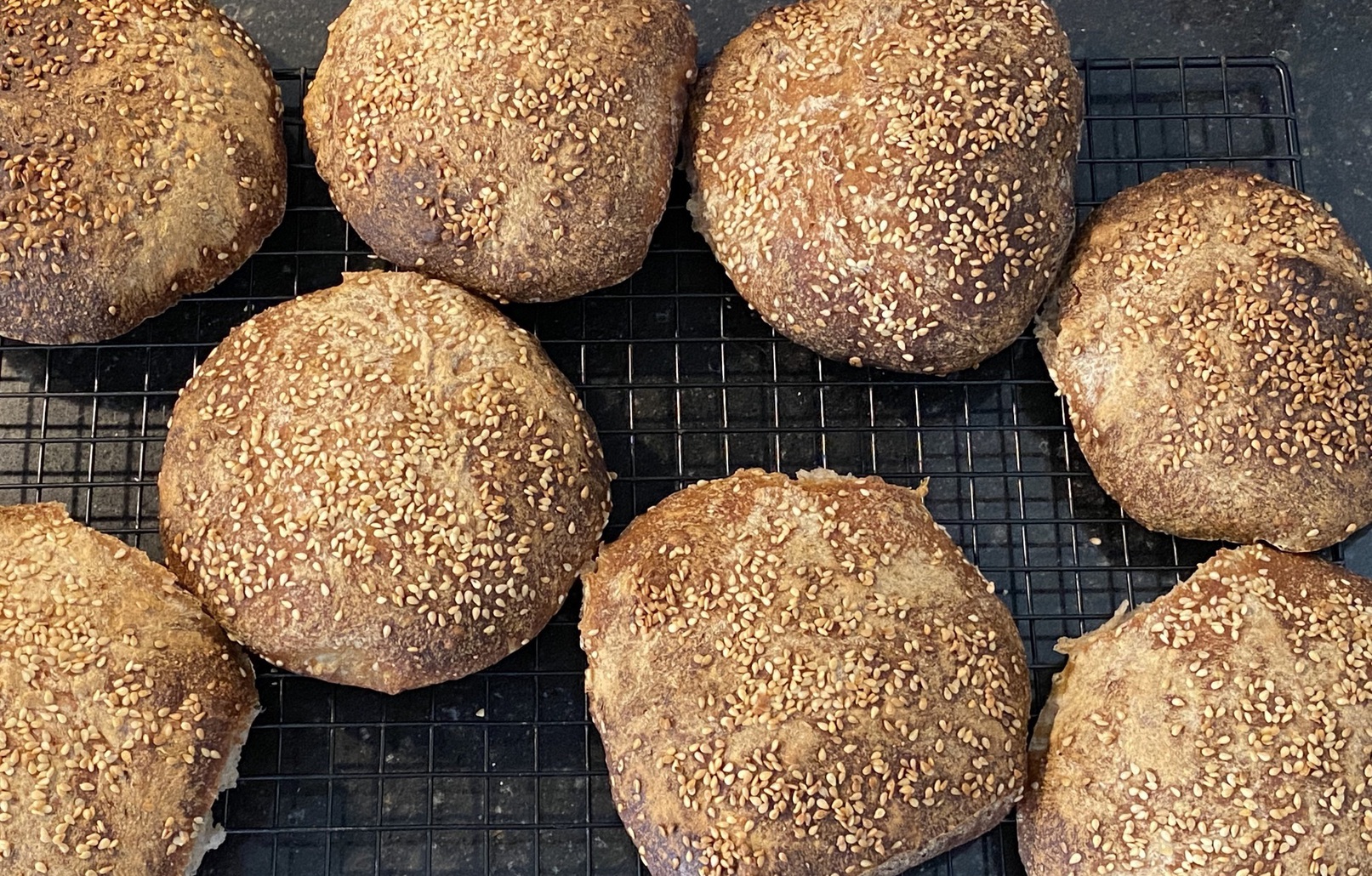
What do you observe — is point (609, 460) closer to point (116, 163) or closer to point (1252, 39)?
point (116, 163)

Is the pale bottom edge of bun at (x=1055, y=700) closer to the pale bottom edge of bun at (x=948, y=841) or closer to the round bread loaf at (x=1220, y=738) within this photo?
the round bread loaf at (x=1220, y=738)

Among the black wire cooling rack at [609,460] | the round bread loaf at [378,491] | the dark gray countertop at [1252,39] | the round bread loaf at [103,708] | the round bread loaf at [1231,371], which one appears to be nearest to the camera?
the round bread loaf at [103,708]

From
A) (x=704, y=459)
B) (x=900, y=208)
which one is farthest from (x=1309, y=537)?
(x=704, y=459)

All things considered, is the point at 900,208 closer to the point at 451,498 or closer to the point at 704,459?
the point at 704,459

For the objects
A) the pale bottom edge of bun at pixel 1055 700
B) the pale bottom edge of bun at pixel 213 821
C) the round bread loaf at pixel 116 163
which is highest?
the round bread loaf at pixel 116 163

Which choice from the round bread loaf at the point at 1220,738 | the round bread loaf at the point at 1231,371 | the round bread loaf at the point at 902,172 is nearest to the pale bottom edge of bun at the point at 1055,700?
the round bread loaf at the point at 1220,738

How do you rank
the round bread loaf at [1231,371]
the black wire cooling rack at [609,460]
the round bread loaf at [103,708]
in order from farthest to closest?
1. the black wire cooling rack at [609,460]
2. the round bread loaf at [1231,371]
3. the round bread loaf at [103,708]
